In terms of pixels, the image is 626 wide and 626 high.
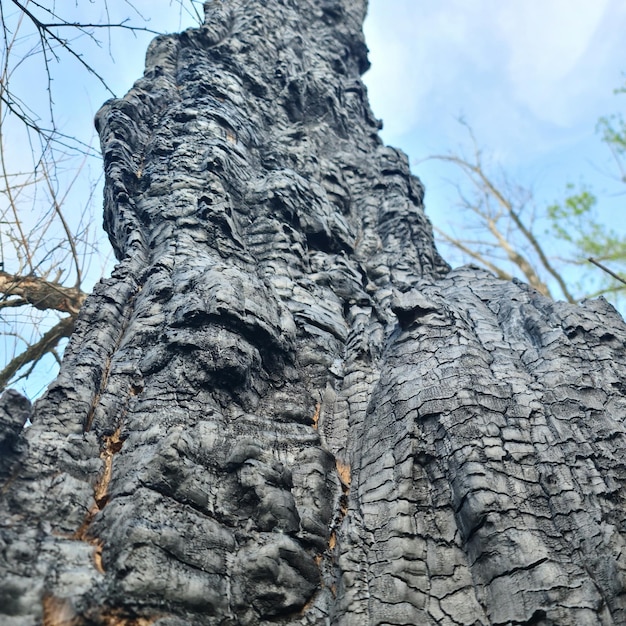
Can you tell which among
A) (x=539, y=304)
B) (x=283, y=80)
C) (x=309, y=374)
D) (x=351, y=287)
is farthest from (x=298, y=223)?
(x=283, y=80)

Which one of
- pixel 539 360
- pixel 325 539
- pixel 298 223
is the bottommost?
Result: pixel 325 539

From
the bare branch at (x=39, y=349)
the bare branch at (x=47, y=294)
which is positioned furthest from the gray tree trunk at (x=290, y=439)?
the bare branch at (x=39, y=349)

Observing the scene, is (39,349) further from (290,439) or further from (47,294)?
(290,439)

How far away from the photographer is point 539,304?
5.34 m

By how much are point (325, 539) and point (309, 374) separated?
5.34 feet

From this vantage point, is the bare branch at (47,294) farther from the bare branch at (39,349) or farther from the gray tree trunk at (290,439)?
the gray tree trunk at (290,439)

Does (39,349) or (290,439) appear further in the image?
(39,349)

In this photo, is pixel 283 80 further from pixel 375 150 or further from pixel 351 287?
pixel 351 287

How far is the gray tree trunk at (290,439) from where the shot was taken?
2807 millimetres

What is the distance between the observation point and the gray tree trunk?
9.21 feet

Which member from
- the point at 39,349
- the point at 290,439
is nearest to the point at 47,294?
the point at 39,349

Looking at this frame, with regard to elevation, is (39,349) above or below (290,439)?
above

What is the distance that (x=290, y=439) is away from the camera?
396 centimetres

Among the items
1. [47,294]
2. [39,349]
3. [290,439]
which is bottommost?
[290,439]
